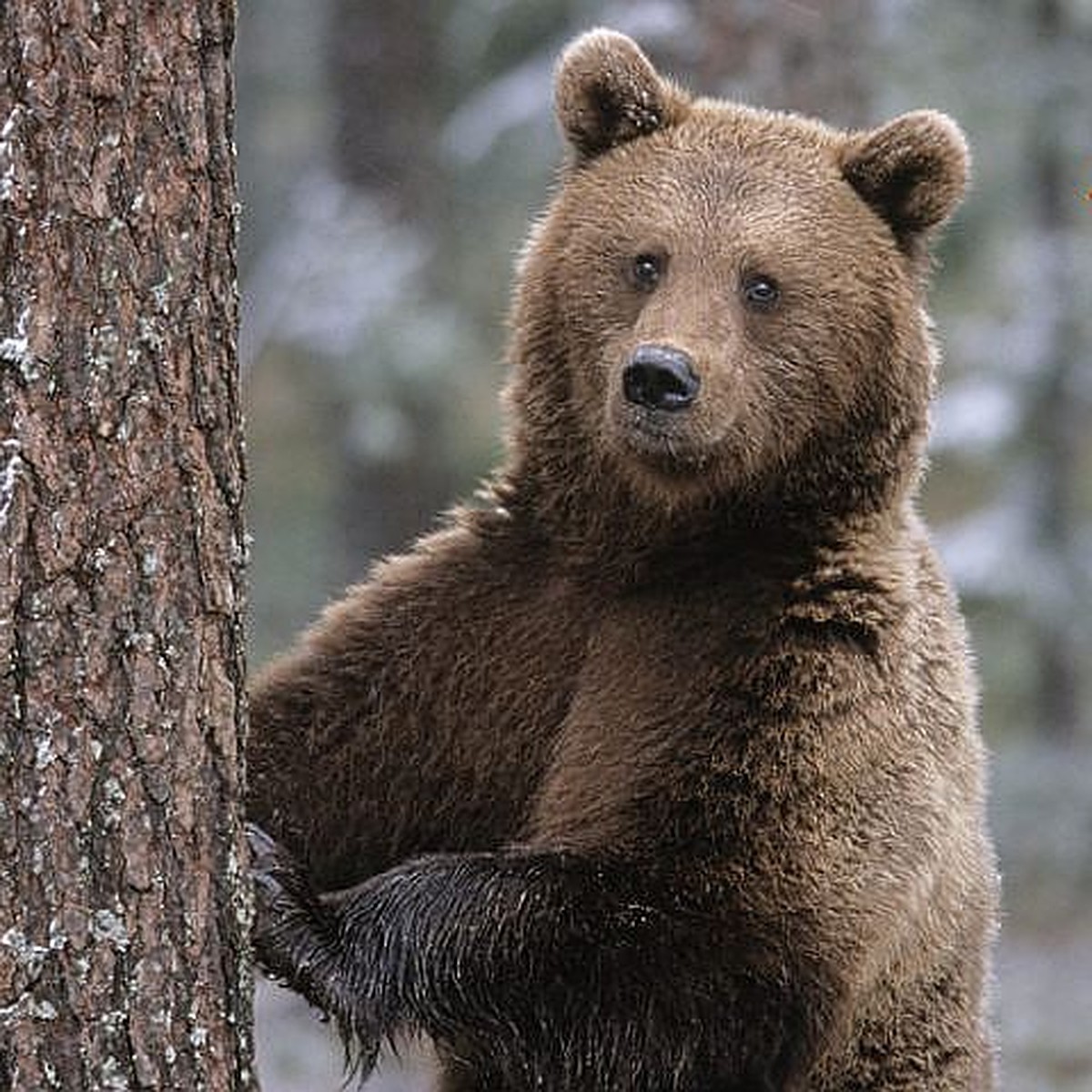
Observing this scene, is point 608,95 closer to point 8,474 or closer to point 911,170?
point 911,170

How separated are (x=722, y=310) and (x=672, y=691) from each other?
805mm

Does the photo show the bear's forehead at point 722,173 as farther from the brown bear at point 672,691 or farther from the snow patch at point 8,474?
the snow patch at point 8,474

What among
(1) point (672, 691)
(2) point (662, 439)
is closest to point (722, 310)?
(2) point (662, 439)

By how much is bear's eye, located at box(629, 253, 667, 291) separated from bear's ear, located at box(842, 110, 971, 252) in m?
0.49

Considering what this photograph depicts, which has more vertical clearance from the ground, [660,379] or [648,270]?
[648,270]

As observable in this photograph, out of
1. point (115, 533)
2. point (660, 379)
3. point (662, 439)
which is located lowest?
point (115, 533)

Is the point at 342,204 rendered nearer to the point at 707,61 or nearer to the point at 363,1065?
the point at 707,61

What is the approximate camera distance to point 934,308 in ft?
50.4

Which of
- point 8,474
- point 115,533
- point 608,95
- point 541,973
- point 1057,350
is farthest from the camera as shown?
point 1057,350

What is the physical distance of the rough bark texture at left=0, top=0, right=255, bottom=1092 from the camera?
3148mm

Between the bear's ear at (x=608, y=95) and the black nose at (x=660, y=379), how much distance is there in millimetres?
789

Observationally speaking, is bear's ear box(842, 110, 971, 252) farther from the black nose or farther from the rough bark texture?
the rough bark texture

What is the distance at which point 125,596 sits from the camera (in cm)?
327

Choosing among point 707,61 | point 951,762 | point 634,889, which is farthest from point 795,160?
point 707,61
